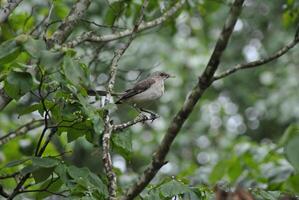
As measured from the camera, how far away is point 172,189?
3.20 metres

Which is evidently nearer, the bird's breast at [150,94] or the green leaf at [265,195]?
the green leaf at [265,195]

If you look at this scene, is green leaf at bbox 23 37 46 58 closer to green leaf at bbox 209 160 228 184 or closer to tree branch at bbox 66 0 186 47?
tree branch at bbox 66 0 186 47

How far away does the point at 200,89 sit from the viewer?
2.72 meters

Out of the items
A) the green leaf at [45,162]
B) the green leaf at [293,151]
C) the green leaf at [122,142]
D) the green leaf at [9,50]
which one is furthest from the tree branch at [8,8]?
the green leaf at [293,151]

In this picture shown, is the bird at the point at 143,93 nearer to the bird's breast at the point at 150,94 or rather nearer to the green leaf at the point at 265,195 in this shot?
the bird's breast at the point at 150,94

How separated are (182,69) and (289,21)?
500 centimetres

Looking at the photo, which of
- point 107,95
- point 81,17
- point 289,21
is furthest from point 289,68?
point 107,95

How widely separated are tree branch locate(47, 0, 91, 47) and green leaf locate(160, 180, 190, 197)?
4.93 ft

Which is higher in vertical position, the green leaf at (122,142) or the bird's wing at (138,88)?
the bird's wing at (138,88)

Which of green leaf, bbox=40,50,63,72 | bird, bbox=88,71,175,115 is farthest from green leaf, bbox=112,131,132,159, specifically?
bird, bbox=88,71,175,115

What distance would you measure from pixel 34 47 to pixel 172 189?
0.97 metres

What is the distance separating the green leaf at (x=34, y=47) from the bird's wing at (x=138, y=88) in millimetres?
2564

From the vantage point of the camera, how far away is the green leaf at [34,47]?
2760 mm

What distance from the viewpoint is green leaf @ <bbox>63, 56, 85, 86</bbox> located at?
9.11 ft
